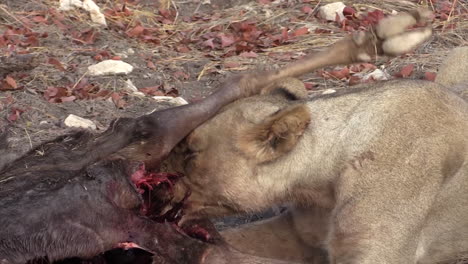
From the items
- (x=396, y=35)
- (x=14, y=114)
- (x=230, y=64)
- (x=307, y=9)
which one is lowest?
(x=307, y=9)

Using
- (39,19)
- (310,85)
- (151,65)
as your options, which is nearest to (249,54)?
(151,65)

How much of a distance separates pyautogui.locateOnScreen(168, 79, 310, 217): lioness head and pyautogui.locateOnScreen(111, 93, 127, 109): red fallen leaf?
7.13 ft

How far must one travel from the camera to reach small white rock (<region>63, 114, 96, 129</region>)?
5.66 metres

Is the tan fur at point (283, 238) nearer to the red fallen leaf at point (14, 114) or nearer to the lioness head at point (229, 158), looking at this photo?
the lioness head at point (229, 158)

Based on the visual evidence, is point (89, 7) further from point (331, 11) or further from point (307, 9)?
point (331, 11)

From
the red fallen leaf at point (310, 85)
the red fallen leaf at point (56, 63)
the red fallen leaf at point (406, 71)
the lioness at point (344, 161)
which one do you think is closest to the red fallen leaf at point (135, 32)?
the red fallen leaf at point (56, 63)

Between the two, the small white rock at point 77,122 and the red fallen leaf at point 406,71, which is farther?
the red fallen leaf at point 406,71

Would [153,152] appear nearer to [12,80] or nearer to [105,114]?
[105,114]

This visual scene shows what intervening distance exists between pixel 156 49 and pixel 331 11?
1.88m

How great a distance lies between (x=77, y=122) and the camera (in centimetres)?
570

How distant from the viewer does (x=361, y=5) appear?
29.4ft

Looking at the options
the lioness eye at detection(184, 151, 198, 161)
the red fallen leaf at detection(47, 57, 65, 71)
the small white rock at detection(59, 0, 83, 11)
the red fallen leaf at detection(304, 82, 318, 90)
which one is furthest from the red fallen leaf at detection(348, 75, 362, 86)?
the small white rock at detection(59, 0, 83, 11)

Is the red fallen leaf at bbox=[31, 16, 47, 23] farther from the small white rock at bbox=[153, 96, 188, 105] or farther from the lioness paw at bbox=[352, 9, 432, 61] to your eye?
the lioness paw at bbox=[352, 9, 432, 61]

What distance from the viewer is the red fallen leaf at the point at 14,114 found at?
5.70m
